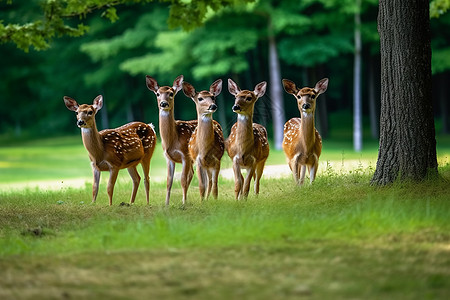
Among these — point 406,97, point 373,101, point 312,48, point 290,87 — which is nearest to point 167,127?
point 290,87

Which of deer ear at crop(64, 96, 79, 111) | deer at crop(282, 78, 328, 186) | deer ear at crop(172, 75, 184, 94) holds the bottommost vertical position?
deer at crop(282, 78, 328, 186)

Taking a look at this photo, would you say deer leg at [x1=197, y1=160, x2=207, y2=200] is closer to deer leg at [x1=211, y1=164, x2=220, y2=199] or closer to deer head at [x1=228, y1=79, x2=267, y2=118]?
deer leg at [x1=211, y1=164, x2=220, y2=199]

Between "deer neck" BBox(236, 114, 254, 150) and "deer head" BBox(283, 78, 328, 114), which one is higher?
"deer head" BBox(283, 78, 328, 114)

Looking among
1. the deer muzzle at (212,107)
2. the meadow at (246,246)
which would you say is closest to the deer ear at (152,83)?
the deer muzzle at (212,107)

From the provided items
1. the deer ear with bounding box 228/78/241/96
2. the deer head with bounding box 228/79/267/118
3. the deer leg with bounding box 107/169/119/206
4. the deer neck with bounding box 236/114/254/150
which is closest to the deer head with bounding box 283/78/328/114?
the deer head with bounding box 228/79/267/118

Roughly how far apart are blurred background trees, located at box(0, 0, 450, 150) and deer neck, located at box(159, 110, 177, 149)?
5.02ft

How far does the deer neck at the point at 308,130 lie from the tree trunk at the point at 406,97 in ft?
3.38

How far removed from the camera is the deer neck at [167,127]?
34.4ft

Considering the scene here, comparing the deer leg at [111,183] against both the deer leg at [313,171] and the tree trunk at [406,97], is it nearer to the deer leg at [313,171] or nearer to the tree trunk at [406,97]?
the deer leg at [313,171]

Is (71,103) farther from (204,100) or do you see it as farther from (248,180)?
(248,180)

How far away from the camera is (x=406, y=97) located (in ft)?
32.4

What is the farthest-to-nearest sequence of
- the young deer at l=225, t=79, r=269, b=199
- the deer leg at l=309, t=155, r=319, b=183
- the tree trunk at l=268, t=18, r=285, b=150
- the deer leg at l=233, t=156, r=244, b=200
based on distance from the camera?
1. the tree trunk at l=268, t=18, r=285, b=150
2. the deer leg at l=309, t=155, r=319, b=183
3. the deer leg at l=233, t=156, r=244, b=200
4. the young deer at l=225, t=79, r=269, b=199

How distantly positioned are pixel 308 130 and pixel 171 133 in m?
1.89

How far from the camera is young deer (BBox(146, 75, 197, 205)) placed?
10.4 meters
